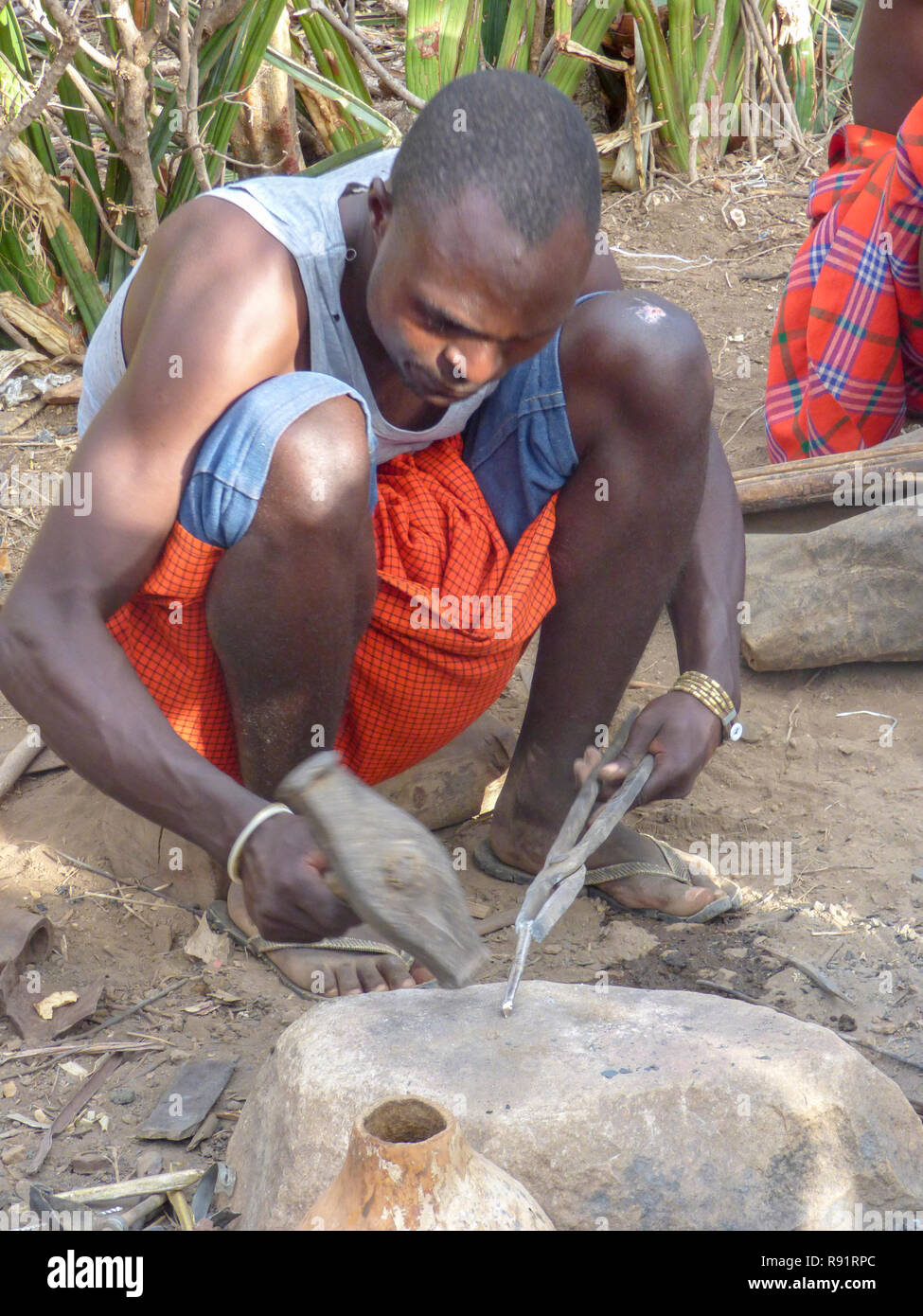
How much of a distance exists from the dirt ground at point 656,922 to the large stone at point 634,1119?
0.20m

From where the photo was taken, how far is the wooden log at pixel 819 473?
3.05 meters

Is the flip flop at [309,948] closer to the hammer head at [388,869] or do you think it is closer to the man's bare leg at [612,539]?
the man's bare leg at [612,539]

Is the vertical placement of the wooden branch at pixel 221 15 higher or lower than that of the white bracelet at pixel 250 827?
higher

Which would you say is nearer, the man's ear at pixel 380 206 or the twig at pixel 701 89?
the man's ear at pixel 380 206

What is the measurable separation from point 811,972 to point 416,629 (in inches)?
33.5

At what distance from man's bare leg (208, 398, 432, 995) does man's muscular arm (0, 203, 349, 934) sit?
128mm

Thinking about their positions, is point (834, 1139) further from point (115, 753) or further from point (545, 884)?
point (115, 753)

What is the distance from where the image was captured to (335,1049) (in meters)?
1.62

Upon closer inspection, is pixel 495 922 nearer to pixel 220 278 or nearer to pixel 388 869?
pixel 388 869

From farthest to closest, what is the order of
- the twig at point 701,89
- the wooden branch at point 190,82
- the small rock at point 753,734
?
the twig at point 701,89
the wooden branch at point 190,82
the small rock at point 753,734

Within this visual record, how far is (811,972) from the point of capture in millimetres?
2094

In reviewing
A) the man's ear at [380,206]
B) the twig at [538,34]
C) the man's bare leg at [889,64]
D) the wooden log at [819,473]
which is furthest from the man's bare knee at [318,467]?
the twig at [538,34]

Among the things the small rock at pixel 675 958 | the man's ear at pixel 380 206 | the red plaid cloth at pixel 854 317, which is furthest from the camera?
the red plaid cloth at pixel 854 317

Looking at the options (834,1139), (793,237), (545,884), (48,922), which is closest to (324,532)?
(545,884)
